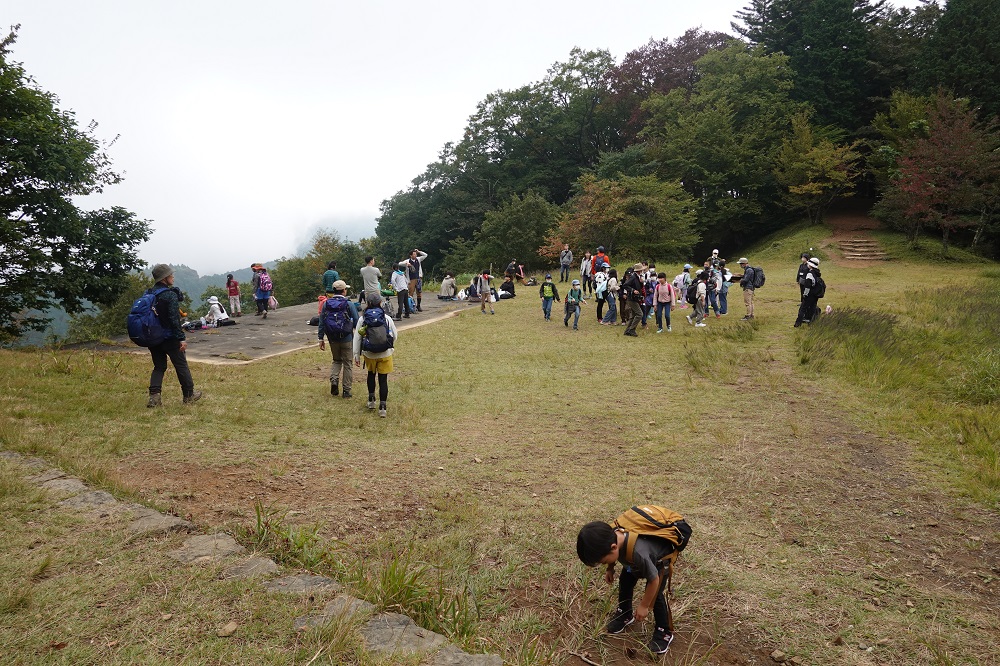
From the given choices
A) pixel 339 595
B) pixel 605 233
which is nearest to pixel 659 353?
pixel 339 595

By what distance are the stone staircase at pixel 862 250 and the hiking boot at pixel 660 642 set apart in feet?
90.4

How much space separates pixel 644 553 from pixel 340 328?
597 cm

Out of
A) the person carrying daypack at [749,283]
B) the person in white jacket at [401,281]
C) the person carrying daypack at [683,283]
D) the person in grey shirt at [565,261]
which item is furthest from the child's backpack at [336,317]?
the person in grey shirt at [565,261]

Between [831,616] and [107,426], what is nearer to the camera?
[831,616]

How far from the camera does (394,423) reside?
7.11 metres

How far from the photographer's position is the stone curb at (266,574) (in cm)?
268

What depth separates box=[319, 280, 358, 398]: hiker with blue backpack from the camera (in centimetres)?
776

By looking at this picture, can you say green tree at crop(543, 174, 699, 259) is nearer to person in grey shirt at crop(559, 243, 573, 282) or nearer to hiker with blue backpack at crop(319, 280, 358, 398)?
person in grey shirt at crop(559, 243, 573, 282)

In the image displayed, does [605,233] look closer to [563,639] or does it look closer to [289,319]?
[289,319]

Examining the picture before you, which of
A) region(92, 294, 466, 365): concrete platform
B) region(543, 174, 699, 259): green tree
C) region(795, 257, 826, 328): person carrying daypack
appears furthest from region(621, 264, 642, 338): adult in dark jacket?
region(543, 174, 699, 259): green tree

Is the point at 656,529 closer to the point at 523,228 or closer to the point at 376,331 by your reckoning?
the point at 376,331

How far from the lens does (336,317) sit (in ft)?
25.6

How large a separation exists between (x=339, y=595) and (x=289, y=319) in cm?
1548

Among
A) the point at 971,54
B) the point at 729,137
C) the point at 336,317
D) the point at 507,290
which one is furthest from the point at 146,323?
the point at 971,54
